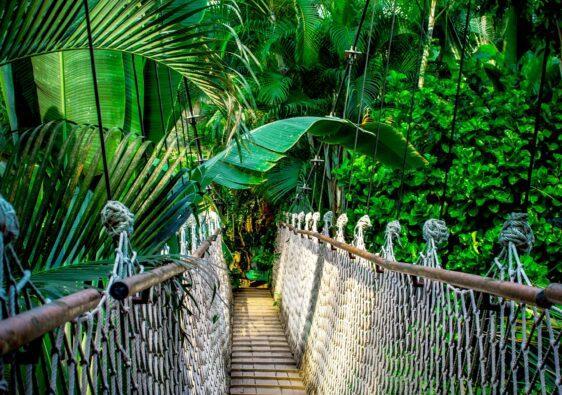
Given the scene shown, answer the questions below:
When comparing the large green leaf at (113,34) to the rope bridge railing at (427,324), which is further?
the large green leaf at (113,34)

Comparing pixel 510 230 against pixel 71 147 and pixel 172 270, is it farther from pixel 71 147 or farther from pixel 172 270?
pixel 71 147

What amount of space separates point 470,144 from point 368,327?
84.3 inches

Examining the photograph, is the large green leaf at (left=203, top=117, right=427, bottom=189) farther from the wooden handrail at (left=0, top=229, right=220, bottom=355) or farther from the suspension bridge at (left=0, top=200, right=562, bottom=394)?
the wooden handrail at (left=0, top=229, right=220, bottom=355)

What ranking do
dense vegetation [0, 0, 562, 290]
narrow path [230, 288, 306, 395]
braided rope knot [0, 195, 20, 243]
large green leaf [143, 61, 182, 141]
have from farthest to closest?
narrow path [230, 288, 306, 395] → large green leaf [143, 61, 182, 141] → dense vegetation [0, 0, 562, 290] → braided rope knot [0, 195, 20, 243]

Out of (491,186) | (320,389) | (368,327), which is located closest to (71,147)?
(368,327)

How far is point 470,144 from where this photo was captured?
459 centimetres

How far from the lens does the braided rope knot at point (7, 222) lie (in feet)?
2.58

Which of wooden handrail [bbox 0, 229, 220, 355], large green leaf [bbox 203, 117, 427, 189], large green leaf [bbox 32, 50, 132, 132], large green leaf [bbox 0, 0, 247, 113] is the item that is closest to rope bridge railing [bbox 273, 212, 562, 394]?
large green leaf [bbox 203, 117, 427, 189]

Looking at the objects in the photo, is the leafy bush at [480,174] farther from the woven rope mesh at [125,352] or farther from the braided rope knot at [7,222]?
the braided rope knot at [7,222]

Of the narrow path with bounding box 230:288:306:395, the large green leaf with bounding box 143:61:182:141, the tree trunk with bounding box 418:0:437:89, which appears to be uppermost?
the tree trunk with bounding box 418:0:437:89

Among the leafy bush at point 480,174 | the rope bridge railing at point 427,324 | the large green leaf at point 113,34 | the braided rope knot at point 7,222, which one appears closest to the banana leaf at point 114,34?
the large green leaf at point 113,34

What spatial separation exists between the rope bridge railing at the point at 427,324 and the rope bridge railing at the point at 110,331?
68 cm

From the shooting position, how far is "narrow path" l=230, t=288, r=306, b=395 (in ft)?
16.1

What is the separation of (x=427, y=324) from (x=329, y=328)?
6.75 feet
